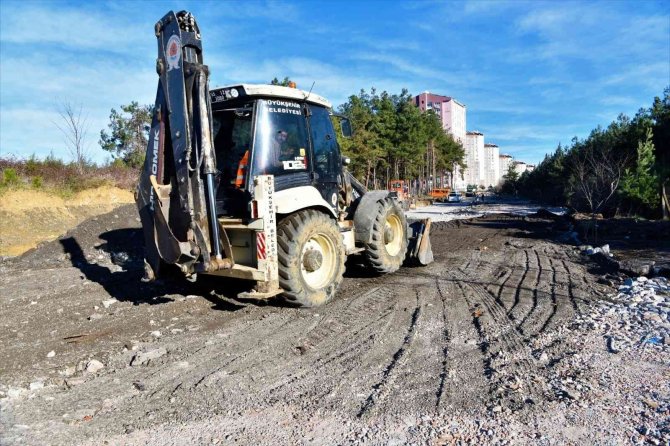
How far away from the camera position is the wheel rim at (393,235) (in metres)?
8.53

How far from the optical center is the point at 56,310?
6.52 metres

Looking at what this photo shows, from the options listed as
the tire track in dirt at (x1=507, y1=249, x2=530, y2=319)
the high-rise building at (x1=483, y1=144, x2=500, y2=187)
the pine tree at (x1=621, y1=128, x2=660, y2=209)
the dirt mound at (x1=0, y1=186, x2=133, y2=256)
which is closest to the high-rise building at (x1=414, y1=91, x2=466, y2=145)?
the high-rise building at (x1=483, y1=144, x2=500, y2=187)

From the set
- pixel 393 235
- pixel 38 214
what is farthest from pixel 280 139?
pixel 38 214

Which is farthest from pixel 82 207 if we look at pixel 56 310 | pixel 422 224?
pixel 422 224

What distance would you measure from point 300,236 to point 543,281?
4260mm

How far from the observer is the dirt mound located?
13805 millimetres

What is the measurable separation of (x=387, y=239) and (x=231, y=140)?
10.8 feet

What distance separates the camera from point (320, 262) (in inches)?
262

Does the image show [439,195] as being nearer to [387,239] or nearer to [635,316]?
[387,239]

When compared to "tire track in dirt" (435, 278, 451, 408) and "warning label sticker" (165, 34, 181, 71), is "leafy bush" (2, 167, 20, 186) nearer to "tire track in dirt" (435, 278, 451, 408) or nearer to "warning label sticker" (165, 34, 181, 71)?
"warning label sticker" (165, 34, 181, 71)

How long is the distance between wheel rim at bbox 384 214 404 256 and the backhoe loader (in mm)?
1544

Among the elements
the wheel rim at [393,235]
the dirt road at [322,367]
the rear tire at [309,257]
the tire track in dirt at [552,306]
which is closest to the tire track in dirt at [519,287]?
the dirt road at [322,367]

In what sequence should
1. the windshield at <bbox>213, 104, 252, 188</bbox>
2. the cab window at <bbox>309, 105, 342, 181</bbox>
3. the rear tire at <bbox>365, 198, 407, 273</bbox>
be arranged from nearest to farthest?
1. the windshield at <bbox>213, 104, 252, 188</bbox>
2. the cab window at <bbox>309, 105, 342, 181</bbox>
3. the rear tire at <bbox>365, 198, 407, 273</bbox>

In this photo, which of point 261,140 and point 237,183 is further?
point 237,183
